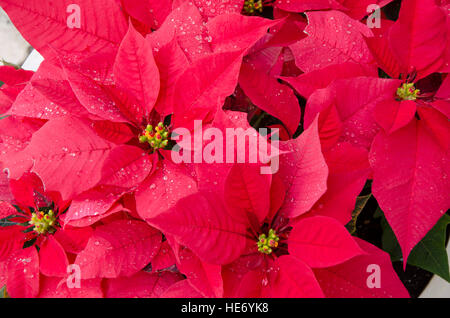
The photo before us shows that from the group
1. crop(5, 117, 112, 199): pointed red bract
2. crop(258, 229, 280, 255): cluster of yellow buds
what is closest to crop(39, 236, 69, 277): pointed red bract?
crop(5, 117, 112, 199): pointed red bract

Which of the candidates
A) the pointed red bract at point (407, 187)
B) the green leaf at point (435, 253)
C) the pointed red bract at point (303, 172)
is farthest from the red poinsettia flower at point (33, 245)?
the green leaf at point (435, 253)

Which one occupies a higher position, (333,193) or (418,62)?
(418,62)

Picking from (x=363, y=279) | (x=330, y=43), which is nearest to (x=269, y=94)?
(x=330, y=43)

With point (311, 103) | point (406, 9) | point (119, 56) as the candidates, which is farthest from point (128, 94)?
point (406, 9)

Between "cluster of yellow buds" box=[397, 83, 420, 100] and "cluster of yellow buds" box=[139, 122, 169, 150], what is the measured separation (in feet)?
0.95

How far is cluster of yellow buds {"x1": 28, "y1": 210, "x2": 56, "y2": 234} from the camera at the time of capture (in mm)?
474

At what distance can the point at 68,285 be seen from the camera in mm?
397

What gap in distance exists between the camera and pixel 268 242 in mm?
400

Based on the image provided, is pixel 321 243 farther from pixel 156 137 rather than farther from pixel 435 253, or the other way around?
pixel 435 253

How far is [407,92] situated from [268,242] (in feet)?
0.82

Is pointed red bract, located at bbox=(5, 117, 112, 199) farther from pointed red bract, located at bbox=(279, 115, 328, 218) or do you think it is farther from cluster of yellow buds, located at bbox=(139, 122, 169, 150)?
pointed red bract, located at bbox=(279, 115, 328, 218)
